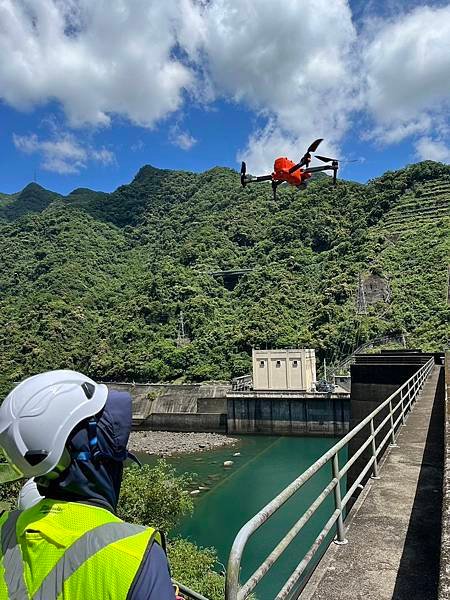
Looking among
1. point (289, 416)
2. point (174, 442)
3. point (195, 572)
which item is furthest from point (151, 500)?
point (289, 416)

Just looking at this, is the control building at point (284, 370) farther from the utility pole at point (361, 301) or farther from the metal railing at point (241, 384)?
the utility pole at point (361, 301)

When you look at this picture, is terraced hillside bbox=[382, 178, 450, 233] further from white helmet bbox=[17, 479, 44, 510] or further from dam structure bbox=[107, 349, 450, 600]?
white helmet bbox=[17, 479, 44, 510]

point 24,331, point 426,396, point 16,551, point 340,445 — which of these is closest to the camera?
point 16,551

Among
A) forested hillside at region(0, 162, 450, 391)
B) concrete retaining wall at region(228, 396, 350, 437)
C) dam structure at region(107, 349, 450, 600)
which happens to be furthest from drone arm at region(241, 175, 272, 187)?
forested hillside at region(0, 162, 450, 391)

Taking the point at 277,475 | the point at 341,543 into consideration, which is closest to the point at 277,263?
the point at 277,475

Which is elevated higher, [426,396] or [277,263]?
[277,263]

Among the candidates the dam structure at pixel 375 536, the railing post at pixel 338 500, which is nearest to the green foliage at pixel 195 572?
the dam structure at pixel 375 536

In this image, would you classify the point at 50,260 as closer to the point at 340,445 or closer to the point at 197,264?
the point at 197,264
